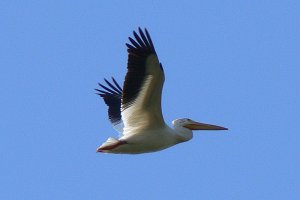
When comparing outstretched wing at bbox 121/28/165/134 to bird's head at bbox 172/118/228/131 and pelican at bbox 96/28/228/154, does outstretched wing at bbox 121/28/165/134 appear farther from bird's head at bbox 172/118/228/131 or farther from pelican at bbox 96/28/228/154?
bird's head at bbox 172/118/228/131

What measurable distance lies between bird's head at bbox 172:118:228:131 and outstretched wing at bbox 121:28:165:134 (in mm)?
1031

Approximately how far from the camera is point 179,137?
17.4 metres

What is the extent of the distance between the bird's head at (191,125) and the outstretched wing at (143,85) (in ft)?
3.38

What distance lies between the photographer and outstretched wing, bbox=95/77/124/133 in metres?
18.5

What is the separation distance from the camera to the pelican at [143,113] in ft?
52.3

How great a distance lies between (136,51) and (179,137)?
2.22 m

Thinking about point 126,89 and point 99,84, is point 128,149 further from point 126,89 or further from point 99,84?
point 99,84

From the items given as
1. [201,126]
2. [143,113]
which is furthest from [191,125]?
[143,113]

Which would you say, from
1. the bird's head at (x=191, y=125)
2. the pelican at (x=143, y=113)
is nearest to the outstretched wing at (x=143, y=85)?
the pelican at (x=143, y=113)

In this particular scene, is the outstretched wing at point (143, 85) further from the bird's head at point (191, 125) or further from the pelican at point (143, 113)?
Result: the bird's head at point (191, 125)

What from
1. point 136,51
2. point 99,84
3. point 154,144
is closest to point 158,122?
point 154,144

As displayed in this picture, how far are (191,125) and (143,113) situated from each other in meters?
1.52

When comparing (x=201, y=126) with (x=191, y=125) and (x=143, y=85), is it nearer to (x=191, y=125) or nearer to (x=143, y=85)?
(x=191, y=125)

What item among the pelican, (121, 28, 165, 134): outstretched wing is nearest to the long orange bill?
the pelican
